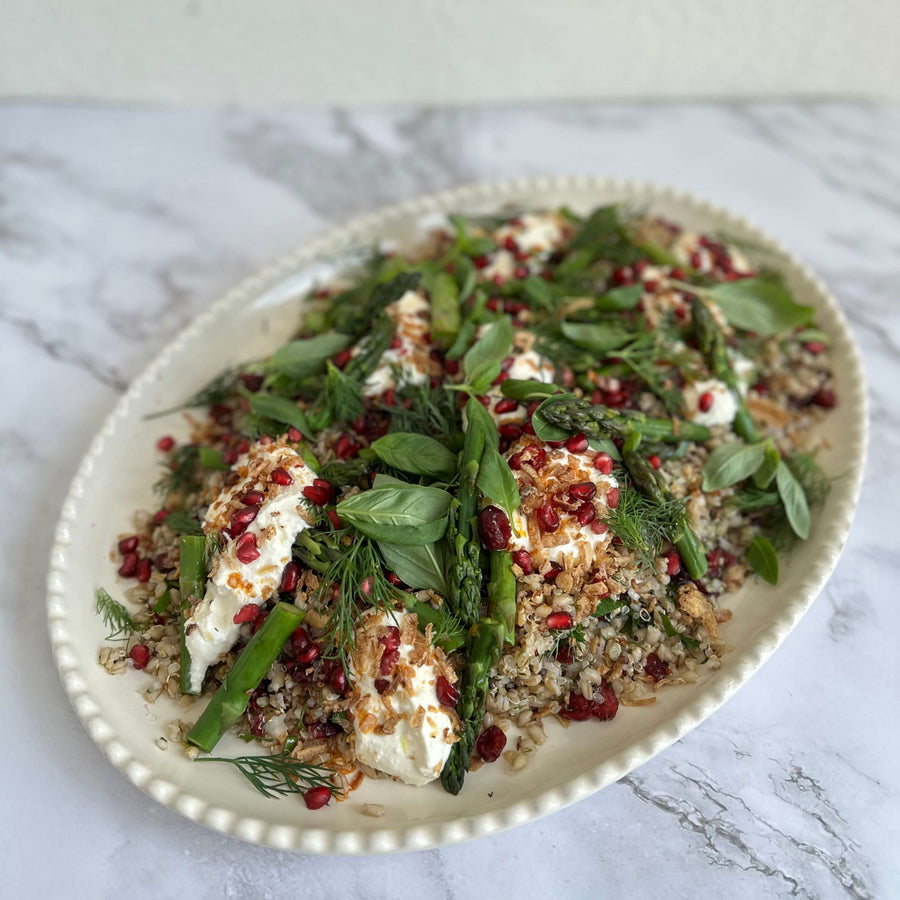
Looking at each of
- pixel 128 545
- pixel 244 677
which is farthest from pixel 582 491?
pixel 128 545

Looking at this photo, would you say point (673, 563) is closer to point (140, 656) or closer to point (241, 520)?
point (241, 520)

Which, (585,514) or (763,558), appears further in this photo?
(763,558)

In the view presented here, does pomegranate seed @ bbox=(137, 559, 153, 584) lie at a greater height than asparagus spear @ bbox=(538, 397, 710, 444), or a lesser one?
lesser

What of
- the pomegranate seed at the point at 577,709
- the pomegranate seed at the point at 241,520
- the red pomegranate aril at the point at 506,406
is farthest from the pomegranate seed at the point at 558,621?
the pomegranate seed at the point at 241,520

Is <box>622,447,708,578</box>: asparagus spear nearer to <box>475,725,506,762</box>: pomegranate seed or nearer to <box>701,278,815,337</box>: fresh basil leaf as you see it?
<box>475,725,506,762</box>: pomegranate seed

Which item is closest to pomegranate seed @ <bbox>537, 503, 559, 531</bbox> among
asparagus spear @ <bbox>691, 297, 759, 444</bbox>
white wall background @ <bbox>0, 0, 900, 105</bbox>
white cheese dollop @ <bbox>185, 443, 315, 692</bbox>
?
white cheese dollop @ <bbox>185, 443, 315, 692</bbox>

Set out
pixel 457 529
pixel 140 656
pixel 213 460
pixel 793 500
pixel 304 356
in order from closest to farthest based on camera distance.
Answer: pixel 457 529
pixel 140 656
pixel 793 500
pixel 213 460
pixel 304 356
